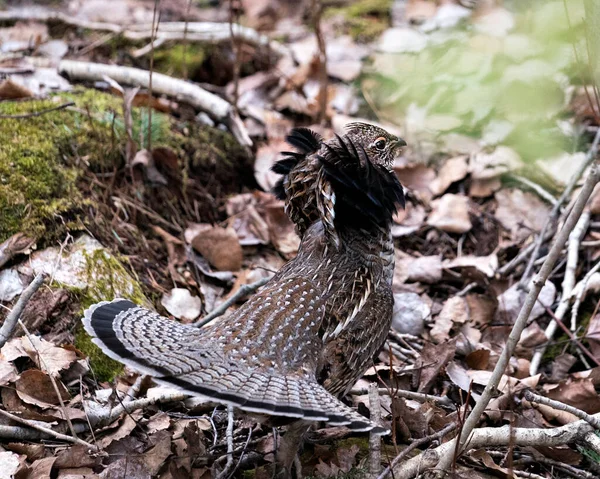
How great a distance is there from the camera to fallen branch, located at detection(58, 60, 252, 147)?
Answer: 21.6 ft

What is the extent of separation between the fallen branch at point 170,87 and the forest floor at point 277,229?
2 centimetres

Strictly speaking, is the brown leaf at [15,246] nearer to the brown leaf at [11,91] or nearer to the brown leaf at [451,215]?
the brown leaf at [11,91]

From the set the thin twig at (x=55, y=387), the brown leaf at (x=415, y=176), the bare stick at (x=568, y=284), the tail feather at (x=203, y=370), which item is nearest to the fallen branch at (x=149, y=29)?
the brown leaf at (x=415, y=176)

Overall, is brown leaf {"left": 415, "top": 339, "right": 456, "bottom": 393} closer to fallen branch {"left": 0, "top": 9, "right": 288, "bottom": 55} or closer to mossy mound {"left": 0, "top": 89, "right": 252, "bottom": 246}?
mossy mound {"left": 0, "top": 89, "right": 252, "bottom": 246}

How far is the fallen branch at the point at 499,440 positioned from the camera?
3615 millimetres

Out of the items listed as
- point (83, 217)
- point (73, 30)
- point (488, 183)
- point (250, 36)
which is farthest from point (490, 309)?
point (73, 30)

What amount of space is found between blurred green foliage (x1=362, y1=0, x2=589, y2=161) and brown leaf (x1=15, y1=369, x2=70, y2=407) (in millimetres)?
3261

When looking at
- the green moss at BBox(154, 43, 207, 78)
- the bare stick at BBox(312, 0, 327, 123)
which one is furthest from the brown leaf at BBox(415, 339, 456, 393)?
the green moss at BBox(154, 43, 207, 78)

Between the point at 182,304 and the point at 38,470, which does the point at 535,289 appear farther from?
the point at 182,304

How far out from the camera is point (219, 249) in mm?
5715

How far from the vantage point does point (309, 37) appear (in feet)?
30.0

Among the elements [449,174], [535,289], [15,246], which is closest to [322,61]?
[449,174]

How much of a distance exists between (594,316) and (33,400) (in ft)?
12.4

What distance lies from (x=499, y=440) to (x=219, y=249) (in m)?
2.75
